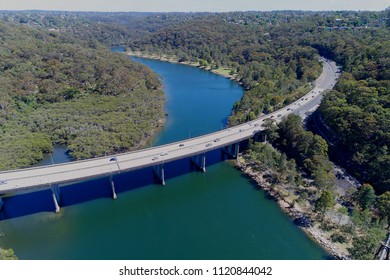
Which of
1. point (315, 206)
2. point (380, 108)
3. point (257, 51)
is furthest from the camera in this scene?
point (257, 51)

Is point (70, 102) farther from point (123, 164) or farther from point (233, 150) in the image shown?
point (233, 150)

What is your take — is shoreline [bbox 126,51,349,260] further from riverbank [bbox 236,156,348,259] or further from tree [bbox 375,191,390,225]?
tree [bbox 375,191,390,225]

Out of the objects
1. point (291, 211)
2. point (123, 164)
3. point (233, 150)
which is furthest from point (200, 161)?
point (291, 211)

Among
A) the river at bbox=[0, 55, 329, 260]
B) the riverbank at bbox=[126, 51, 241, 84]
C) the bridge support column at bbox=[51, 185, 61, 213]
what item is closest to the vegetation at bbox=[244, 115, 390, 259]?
the river at bbox=[0, 55, 329, 260]

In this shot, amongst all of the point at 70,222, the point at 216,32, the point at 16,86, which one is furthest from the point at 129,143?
the point at 216,32

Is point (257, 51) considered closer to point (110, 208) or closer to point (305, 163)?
point (305, 163)

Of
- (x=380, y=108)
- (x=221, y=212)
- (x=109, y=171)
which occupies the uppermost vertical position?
(x=380, y=108)
